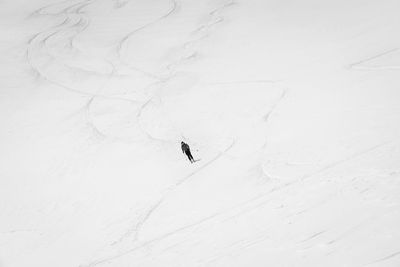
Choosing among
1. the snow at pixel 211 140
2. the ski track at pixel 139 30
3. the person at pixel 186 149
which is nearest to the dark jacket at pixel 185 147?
the person at pixel 186 149

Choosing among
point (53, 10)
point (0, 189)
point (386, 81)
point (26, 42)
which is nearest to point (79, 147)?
point (0, 189)

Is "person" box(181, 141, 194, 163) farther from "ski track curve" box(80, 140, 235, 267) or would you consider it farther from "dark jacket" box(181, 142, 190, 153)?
"ski track curve" box(80, 140, 235, 267)

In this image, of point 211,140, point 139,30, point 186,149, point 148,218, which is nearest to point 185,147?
point 186,149

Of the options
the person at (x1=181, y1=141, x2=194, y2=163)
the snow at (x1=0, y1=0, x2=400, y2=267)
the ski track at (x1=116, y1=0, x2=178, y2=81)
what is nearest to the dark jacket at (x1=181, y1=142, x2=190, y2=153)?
the person at (x1=181, y1=141, x2=194, y2=163)

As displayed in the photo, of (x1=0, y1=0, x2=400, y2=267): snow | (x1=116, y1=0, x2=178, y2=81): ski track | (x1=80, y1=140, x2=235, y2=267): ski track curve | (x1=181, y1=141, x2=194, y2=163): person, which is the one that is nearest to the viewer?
(x1=0, y1=0, x2=400, y2=267): snow

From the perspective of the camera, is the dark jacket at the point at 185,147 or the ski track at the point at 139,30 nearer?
the dark jacket at the point at 185,147

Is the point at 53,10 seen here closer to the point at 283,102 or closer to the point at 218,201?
the point at 283,102

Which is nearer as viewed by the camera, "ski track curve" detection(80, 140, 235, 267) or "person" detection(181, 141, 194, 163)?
"ski track curve" detection(80, 140, 235, 267)

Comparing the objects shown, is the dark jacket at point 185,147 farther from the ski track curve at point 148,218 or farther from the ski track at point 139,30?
the ski track at point 139,30
